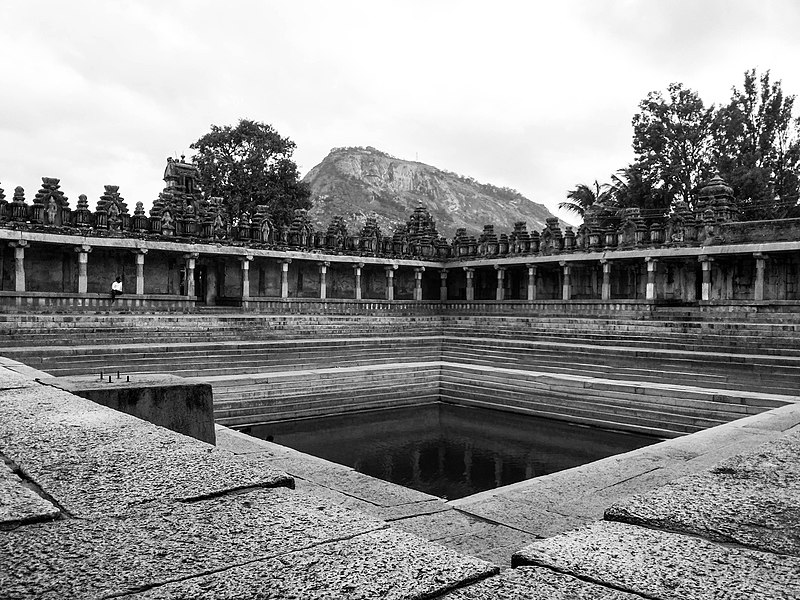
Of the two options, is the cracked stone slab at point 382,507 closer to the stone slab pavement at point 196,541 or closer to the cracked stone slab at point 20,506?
the stone slab pavement at point 196,541

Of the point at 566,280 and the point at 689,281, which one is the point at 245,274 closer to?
the point at 566,280

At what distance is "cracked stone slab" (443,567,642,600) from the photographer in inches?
66.9

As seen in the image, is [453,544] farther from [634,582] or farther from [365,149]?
[365,149]

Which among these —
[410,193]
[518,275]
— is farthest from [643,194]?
[410,193]

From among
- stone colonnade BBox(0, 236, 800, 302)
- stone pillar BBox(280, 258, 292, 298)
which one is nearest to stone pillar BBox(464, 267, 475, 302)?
stone colonnade BBox(0, 236, 800, 302)

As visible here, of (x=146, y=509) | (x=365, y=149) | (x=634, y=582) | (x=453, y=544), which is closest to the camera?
(x=634, y=582)

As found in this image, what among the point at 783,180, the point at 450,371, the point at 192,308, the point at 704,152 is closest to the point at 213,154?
the point at 192,308

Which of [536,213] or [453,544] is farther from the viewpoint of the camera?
[536,213]

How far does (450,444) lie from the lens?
1411cm

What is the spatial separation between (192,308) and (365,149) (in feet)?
517

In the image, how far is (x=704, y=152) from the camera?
4400cm

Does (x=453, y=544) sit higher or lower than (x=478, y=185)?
lower

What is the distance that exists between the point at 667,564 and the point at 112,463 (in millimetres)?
2419

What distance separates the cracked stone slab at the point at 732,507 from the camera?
7.84 feet
